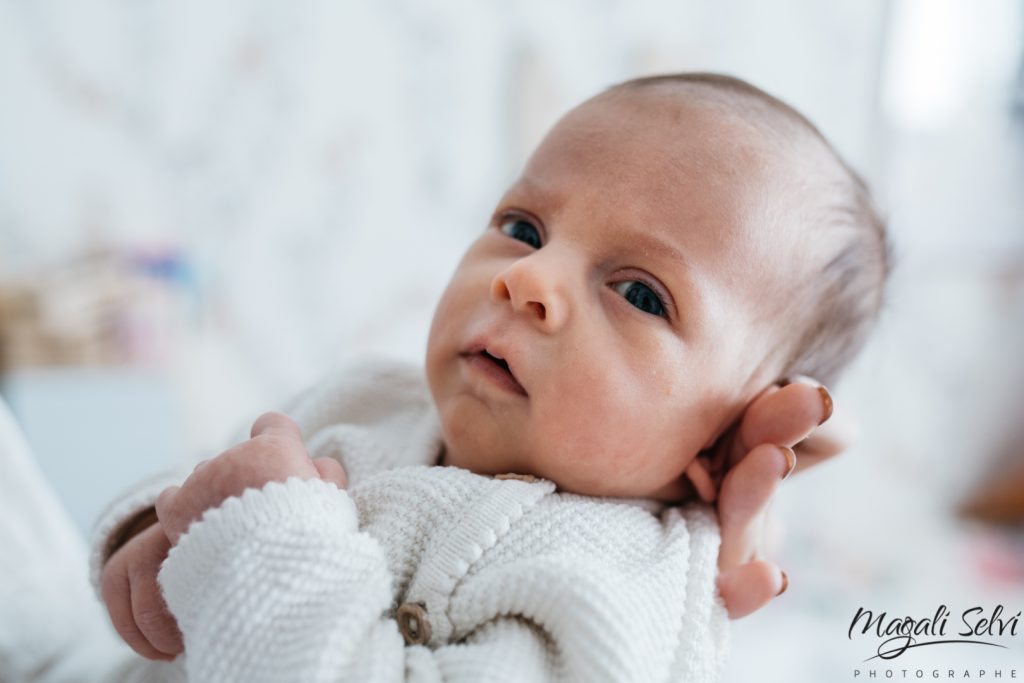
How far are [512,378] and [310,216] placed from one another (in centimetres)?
218

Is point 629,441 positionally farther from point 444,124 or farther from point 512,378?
point 444,124

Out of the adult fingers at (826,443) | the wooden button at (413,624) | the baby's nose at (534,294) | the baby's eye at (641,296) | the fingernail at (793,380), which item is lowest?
the adult fingers at (826,443)

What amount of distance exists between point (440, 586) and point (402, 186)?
2338 mm

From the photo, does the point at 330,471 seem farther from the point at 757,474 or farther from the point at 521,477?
the point at 757,474

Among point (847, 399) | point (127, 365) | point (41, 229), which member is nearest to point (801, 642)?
point (847, 399)

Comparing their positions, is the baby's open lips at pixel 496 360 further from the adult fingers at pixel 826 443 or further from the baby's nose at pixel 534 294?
the adult fingers at pixel 826 443

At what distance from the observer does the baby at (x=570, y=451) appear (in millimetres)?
555

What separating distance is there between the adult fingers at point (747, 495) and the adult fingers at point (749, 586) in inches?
1.6

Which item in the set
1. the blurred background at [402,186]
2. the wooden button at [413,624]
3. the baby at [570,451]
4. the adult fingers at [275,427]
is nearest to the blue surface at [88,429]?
the blurred background at [402,186]

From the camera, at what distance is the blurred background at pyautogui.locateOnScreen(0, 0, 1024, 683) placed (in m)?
2.46

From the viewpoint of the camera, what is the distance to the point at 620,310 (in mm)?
722

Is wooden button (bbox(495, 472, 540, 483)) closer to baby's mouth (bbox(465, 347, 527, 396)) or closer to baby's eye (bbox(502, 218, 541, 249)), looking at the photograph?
baby's mouth (bbox(465, 347, 527, 396))

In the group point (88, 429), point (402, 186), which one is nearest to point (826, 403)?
point (88, 429)

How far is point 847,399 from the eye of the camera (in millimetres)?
2779
